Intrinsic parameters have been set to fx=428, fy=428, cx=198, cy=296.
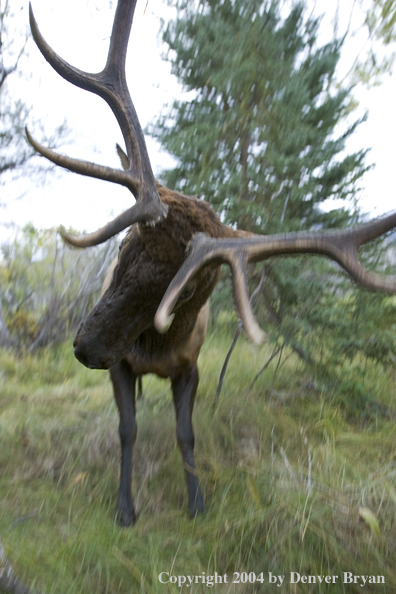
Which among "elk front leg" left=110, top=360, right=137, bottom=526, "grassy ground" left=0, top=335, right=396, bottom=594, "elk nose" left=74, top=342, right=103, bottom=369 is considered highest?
"elk nose" left=74, top=342, right=103, bottom=369

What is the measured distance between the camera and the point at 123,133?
2.43 meters

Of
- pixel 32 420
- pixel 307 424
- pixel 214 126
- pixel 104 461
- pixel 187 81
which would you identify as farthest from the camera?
pixel 187 81

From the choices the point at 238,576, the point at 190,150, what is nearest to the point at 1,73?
the point at 190,150

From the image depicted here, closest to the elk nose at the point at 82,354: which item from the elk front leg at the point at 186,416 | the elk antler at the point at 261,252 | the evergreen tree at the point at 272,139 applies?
the elk antler at the point at 261,252

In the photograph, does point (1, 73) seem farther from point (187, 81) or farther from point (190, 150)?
point (190, 150)

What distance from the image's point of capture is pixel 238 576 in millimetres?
2098

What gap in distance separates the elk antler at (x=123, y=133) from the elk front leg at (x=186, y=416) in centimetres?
131

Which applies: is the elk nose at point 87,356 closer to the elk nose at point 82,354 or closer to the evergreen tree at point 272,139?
the elk nose at point 82,354

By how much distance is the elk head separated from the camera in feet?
6.75

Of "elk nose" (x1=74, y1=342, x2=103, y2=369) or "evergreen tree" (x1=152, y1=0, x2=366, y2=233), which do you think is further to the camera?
"evergreen tree" (x1=152, y1=0, x2=366, y2=233)

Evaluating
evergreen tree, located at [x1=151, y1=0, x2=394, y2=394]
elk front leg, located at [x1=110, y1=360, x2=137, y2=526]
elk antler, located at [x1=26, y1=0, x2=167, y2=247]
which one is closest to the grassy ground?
elk front leg, located at [x1=110, y1=360, x2=137, y2=526]

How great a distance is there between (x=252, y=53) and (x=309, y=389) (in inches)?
126

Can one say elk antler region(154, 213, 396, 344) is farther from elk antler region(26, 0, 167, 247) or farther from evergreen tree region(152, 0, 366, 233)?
evergreen tree region(152, 0, 366, 233)

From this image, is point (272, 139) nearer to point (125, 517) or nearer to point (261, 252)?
point (261, 252)
